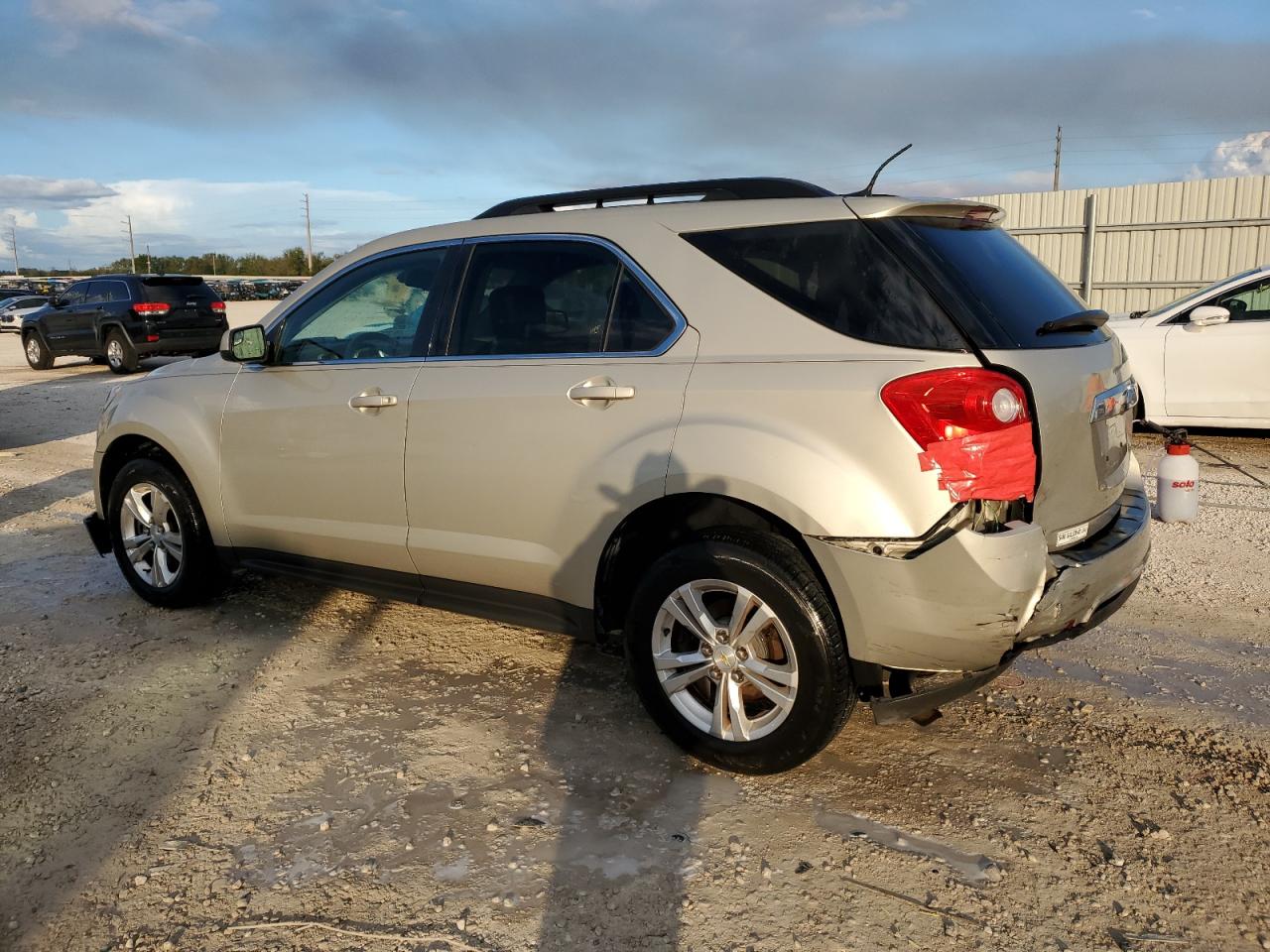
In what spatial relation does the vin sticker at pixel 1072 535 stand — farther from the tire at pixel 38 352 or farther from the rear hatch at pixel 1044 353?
the tire at pixel 38 352

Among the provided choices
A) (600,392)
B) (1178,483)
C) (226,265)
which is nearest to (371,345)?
(600,392)

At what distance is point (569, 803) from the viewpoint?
3.11m

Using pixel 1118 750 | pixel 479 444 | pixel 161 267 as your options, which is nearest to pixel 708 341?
pixel 479 444

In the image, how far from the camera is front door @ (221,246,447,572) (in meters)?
3.98

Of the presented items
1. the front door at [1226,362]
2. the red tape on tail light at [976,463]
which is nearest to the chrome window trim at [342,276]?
the red tape on tail light at [976,463]

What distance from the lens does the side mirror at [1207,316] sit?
26.9 ft

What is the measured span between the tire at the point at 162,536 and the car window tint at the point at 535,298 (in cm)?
182

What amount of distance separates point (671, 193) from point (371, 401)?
1444 millimetres

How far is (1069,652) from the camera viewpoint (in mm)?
4203

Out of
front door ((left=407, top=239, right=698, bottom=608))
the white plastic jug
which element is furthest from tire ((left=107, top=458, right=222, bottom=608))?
the white plastic jug

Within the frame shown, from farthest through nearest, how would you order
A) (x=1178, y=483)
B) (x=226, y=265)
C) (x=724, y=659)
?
1. (x=226, y=265)
2. (x=1178, y=483)
3. (x=724, y=659)

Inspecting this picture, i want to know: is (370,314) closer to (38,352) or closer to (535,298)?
(535,298)

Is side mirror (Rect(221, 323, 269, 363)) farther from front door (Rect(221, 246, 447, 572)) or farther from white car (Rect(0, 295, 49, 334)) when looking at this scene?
white car (Rect(0, 295, 49, 334))

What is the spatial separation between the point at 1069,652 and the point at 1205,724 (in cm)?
74
